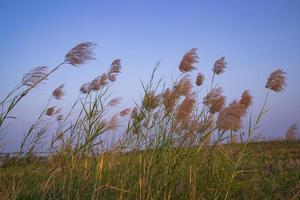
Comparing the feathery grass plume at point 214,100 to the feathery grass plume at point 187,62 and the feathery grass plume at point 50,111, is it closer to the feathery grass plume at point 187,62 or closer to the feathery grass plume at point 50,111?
the feathery grass plume at point 187,62

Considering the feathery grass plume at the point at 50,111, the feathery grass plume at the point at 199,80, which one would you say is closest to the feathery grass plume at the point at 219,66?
the feathery grass plume at the point at 199,80

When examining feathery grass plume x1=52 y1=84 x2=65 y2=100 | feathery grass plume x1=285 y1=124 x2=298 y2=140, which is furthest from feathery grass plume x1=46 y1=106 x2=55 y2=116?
feathery grass plume x1=285 y1=124 x2=298 y2=140

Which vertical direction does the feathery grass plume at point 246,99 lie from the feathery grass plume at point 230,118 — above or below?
above

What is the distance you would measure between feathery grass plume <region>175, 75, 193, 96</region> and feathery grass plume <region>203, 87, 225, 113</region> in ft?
0.72

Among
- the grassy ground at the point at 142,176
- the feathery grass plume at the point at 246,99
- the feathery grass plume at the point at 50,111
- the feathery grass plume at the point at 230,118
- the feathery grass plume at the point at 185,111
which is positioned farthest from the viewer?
the feathery grass plume at the point at 50,111

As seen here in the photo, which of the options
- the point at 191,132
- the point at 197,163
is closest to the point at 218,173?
the point at 197,163

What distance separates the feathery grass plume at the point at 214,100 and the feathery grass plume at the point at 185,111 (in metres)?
0.17

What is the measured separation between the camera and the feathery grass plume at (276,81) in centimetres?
426

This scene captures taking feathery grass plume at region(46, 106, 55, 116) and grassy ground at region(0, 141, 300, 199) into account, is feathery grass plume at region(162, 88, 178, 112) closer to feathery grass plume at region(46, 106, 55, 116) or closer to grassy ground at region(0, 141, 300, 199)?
grassy ground at region(0, 141, 300, 199)

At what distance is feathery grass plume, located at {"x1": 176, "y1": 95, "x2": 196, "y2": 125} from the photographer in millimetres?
4141

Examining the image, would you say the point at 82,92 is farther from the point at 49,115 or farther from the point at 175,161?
the point at 175,161

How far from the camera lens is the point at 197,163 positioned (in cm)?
402

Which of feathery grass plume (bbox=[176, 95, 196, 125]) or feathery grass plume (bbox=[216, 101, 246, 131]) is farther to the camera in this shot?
feathery grass plume (bbox=[176, 95, 196, 125])

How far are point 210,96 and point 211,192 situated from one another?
3.86 feet
